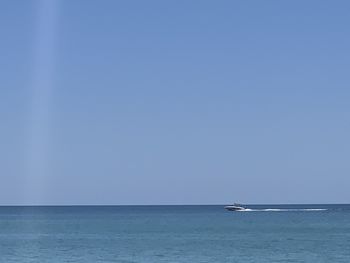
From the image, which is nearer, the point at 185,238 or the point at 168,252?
the point at 168,252

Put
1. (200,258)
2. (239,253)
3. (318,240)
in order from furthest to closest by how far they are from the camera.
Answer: (318,240) < (239,253) < (200,258)

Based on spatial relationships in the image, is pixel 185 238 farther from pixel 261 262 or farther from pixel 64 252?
pixel 261 262

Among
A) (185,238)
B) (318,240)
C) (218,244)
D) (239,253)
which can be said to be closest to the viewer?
(239,253)

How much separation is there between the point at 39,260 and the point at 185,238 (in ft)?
120

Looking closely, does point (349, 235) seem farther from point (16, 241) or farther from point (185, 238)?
point (16, 241)

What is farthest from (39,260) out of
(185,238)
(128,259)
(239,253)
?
(185,238)

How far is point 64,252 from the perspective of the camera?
8619 cm

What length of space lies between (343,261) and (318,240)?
95.4 ft

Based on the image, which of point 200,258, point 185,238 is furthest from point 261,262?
A: point 185,238

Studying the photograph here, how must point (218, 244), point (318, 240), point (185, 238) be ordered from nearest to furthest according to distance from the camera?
point (218, 244), point (318, 240), point (185, 238)

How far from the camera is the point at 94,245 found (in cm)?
9612

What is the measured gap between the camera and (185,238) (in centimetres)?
10931

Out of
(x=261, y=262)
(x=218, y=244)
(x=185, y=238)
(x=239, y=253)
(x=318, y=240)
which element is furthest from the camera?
(x=185, y=238)

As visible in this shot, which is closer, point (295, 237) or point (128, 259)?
point (128, 259)
